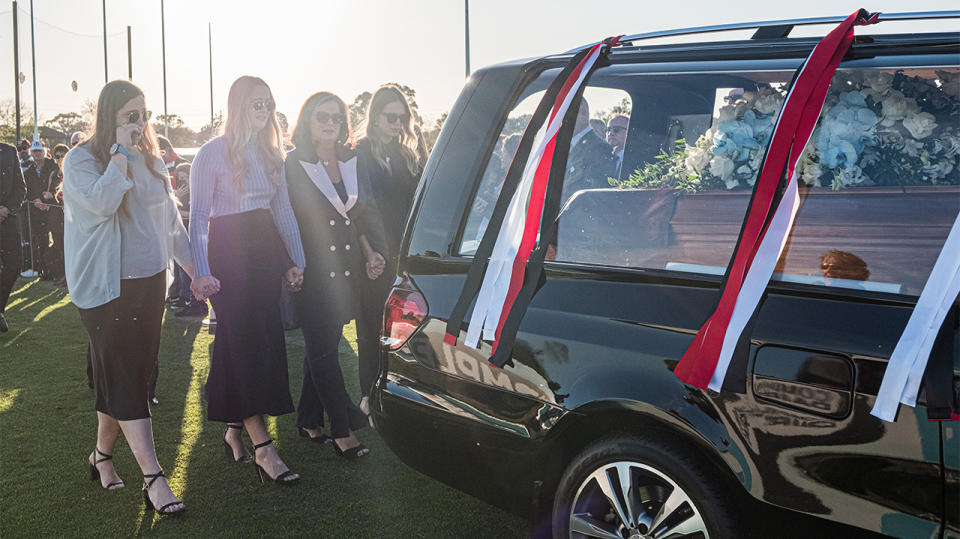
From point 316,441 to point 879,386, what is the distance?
135 inches

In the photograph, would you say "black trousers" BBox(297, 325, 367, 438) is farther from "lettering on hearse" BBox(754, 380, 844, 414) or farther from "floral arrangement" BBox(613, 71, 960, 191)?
"lettering on hearse" BBox(754, 380, 844, 414)

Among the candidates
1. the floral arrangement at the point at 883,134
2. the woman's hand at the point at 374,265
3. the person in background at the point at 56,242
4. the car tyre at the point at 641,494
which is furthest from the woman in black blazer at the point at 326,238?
the person in background at the point at 56,242

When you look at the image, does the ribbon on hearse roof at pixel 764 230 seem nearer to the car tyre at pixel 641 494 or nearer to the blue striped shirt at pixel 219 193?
the car tyre at pixel 641 494

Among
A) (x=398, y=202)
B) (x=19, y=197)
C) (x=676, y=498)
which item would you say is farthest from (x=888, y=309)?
(x=19, y=197)

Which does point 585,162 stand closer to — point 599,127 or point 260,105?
point 599,127

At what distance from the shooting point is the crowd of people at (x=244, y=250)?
362 cm

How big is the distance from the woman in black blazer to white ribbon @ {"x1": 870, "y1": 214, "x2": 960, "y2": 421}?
306 cm

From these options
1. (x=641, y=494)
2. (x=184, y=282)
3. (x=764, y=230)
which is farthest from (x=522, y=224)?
(x=184, y=282)

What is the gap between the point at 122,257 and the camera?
3.66 metres

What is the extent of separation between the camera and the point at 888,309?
1953 millimetres

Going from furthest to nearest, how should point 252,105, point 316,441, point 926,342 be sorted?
point 316,441, point 252,105, point 926,342

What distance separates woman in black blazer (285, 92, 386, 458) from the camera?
14.3 ft

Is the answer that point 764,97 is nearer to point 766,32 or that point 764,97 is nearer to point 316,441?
point 766,32

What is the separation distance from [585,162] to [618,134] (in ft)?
1.15
